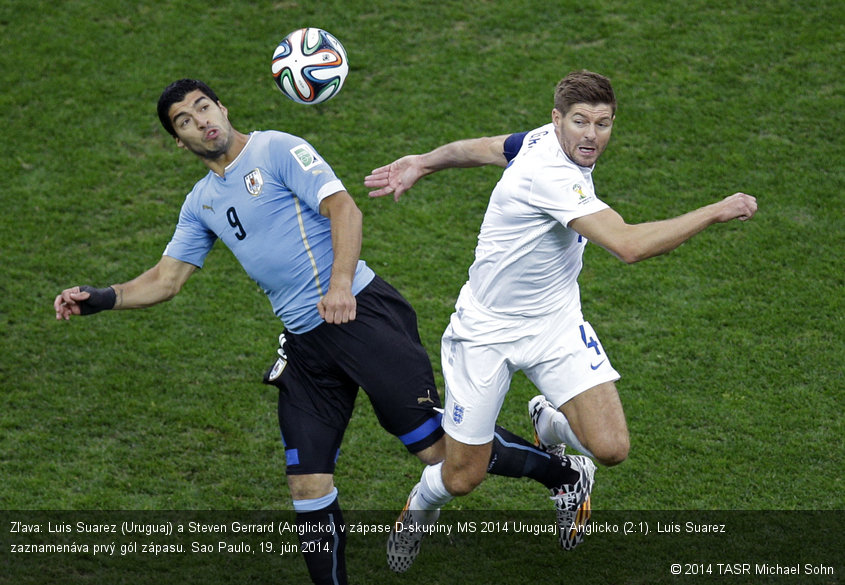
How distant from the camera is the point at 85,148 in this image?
33.4ft

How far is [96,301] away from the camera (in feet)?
19.2

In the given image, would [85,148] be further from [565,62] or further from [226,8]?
[565,62]

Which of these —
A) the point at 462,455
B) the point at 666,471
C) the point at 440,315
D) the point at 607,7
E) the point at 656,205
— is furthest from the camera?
the point at 607,7

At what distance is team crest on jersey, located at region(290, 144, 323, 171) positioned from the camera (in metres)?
5.80

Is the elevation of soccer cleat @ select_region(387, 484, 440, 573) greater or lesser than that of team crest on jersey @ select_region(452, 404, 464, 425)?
lesser

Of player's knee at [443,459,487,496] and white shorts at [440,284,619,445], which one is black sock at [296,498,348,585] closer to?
player's knee at [443,459,487,496]

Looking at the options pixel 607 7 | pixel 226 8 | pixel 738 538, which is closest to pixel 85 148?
pixel 226 8

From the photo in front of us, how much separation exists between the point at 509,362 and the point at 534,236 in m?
0.72

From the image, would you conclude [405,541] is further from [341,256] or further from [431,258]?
[431,258]

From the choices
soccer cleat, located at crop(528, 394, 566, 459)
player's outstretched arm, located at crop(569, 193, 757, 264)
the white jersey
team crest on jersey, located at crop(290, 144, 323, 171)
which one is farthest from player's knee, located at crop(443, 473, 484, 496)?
team crest on jersey, located at crop(290, 144, 323, 171)

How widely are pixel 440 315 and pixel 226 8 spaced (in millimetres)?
5287

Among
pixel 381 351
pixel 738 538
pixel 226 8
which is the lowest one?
pixel 738 538

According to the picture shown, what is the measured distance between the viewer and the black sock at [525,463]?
6016 mm

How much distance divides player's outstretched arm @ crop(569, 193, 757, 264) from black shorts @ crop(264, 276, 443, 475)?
4.59ft
